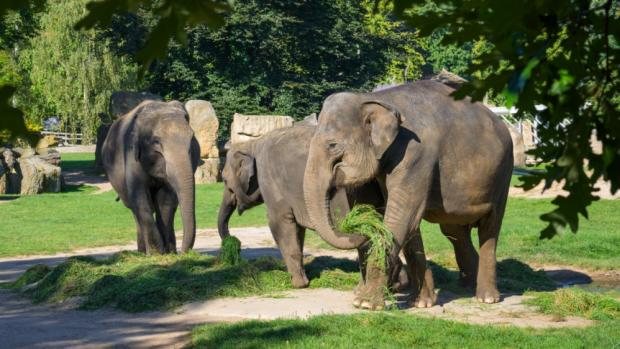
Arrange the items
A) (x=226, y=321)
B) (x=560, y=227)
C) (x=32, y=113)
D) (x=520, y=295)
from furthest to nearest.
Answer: (x=32, y=113) → (x=520, y=295) → (x=226, y=321) → (x=560, y=227)

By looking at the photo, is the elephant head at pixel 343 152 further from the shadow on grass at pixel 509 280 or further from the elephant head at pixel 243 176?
the elephant head at pixel 243 176

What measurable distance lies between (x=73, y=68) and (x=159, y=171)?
4614 cm

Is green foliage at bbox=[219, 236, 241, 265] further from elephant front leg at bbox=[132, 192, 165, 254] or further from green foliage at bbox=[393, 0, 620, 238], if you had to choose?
green foliage at bbox=[393, 0, 620, 238]

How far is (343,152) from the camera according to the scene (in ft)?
33.2

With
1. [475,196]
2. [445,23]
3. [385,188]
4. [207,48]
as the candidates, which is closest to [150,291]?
[385,188]

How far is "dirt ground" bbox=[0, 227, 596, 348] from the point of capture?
31.2 ft

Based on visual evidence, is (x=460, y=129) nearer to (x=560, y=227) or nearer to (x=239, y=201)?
(x=239, y=201)

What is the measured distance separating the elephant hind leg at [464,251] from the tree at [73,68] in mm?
46774

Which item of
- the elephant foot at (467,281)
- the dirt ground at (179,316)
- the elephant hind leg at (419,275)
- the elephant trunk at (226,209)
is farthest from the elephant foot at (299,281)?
the elephant trunk at (226,209)

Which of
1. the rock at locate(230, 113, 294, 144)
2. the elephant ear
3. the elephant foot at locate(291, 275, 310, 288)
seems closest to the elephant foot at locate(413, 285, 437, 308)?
the elephant ear

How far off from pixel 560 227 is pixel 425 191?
7356 millimetres

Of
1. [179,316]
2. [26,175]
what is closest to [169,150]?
[179,316]

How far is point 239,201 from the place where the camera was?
15.1 m

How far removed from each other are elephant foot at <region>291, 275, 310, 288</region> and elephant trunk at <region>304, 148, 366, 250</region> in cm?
194
